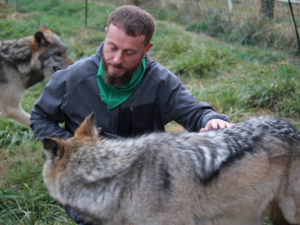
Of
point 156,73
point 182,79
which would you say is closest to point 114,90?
point 156,73

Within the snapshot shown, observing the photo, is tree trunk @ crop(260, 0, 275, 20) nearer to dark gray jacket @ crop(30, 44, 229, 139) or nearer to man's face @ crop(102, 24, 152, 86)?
dark gray jacket @ crop(30, 44, 229, 139)

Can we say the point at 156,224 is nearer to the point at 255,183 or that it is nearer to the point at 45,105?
the point at 255,183

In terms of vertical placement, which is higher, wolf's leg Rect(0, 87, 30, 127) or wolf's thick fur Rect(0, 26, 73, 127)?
wolf's thick fur Rect(0, 26, 73, 127)

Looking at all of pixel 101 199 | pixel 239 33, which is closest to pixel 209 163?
pixel 101 199

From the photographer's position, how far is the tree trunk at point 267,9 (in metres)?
7.31

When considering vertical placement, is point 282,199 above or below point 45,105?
below

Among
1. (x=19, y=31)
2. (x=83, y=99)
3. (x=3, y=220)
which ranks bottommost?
(x=3, y=220)

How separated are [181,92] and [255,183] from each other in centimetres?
122

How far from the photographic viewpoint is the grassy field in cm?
351

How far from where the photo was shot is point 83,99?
2.95 m

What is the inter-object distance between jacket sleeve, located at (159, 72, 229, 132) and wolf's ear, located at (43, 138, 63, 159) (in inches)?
48.5

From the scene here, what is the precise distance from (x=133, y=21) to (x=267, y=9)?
5.97 meters

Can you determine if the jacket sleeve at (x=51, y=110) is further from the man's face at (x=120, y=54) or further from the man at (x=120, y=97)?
the man's face at (x=120, y=54)

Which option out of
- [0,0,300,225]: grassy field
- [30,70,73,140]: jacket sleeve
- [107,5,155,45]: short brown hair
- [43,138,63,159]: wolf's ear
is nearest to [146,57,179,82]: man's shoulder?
[107,5,155,45]: short brown hair
